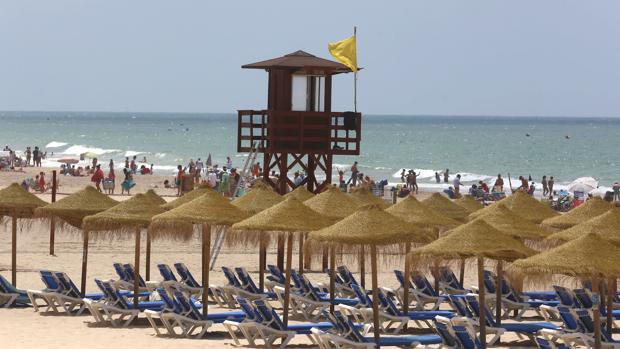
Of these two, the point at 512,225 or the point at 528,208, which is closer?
the point at 512,225

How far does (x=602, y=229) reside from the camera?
17.0 metres

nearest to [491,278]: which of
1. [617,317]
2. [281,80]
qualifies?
[617,317]

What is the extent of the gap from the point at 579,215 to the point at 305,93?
29.6ft

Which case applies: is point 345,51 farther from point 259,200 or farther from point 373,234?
point 373,234

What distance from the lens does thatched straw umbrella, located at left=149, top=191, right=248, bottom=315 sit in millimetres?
17469

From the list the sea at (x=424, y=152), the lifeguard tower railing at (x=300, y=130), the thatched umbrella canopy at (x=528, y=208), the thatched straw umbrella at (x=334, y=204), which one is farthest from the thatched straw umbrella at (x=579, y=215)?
the sea at (x=424, y=152)

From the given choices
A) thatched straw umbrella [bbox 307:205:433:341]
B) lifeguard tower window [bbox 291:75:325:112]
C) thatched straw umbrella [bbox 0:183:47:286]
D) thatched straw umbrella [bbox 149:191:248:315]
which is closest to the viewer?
thatched straw umbrella [bbox 307:205:433:341]

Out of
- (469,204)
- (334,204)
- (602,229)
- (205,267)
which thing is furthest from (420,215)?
(205,267)

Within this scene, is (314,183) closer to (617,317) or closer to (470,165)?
(617,317)

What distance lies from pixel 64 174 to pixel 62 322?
116 feet

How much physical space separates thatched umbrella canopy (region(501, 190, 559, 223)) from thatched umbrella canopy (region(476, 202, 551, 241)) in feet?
9.46

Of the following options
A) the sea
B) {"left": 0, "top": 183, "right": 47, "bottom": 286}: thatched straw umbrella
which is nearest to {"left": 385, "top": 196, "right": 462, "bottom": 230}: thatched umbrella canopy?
{"left": 0, "top": 183, "right": 47, "bottom": 286}: thatched straw umbrella

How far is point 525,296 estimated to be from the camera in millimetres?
20312

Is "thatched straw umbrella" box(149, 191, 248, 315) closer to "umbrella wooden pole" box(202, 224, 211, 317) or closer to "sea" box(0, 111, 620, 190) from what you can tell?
"umbrella wooden pole" box(202, 224, 211, 317)
